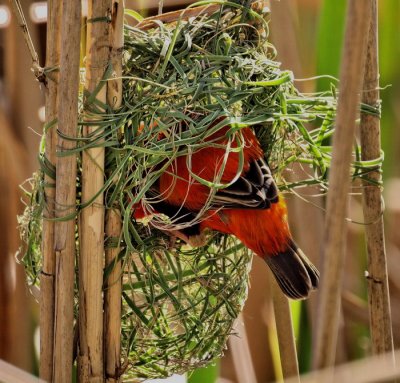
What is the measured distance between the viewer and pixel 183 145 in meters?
1.65

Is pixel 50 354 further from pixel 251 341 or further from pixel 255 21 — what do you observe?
pixel 251 341

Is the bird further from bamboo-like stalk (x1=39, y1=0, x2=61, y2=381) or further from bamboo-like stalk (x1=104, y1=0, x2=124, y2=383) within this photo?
bamboo-like stalk (x1=39, y1=0, x2=61, y2=381)

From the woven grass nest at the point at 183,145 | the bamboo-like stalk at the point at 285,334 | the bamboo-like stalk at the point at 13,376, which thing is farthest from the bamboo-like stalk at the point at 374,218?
the bamboo-like stalk at the point at 13,376

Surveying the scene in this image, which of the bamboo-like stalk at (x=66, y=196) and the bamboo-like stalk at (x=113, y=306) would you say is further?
the bamboo-like stalk at (x=113, y=306)

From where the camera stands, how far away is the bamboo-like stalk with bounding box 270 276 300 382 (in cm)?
194

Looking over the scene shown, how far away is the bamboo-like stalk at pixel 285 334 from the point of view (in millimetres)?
1938

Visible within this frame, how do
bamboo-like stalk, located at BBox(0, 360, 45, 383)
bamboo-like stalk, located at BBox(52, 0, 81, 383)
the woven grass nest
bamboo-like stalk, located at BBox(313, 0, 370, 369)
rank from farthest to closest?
the woven grass nest < bamboo-like stalk, located at BBox(52, 0, 81, 383) < bamboo-like stalk, located at BBox(0, 360, 45, 383) < bamboo-like stalk, located at BBox(313, 0, 370, 369)

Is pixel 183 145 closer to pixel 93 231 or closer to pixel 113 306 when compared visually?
pixel 93 231

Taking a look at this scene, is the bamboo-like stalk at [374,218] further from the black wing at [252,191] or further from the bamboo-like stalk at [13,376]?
the bamboo-like stalk at [13,376]

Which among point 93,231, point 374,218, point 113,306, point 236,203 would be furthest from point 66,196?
point 374,218

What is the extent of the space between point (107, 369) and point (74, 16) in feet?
2.33

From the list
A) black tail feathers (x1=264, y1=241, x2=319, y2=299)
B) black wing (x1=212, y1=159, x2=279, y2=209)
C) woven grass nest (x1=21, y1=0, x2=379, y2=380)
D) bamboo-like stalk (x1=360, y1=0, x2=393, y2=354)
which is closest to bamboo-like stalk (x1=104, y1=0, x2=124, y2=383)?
woven grass nest (x1=21, y1=0, x2=379, y2=380)

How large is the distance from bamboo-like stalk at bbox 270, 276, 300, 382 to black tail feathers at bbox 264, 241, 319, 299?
114 mm

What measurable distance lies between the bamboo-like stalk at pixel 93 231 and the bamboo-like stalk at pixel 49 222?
0.06 m
